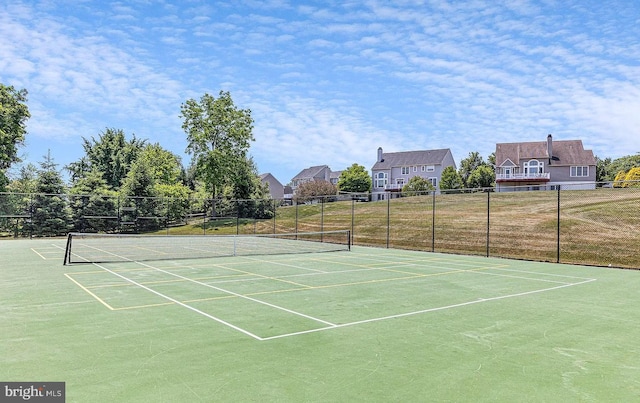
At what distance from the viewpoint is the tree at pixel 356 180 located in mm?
79438

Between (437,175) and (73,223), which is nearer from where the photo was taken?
(73,223)

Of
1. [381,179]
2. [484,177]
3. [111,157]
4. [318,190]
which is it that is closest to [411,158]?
[381,179]

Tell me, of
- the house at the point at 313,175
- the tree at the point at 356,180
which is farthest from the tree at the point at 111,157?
the house at the point at 313,175

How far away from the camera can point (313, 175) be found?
340ft

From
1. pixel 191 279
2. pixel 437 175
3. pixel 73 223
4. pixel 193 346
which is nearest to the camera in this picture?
pixel 193 346

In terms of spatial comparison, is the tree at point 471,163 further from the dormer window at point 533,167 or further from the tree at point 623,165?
the tree at point 623,165

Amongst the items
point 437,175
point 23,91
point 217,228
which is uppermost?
point 23,91

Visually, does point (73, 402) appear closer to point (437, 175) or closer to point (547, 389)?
point (547, 389)

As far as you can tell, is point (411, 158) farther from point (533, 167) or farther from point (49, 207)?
point (49, 207)

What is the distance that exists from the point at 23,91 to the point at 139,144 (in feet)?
57.0

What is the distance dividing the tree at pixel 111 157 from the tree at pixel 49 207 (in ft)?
52.3

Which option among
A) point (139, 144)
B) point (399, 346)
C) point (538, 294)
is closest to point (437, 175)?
point (139, 144)

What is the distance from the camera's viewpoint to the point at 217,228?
124 ft

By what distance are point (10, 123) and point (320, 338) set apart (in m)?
40.5
